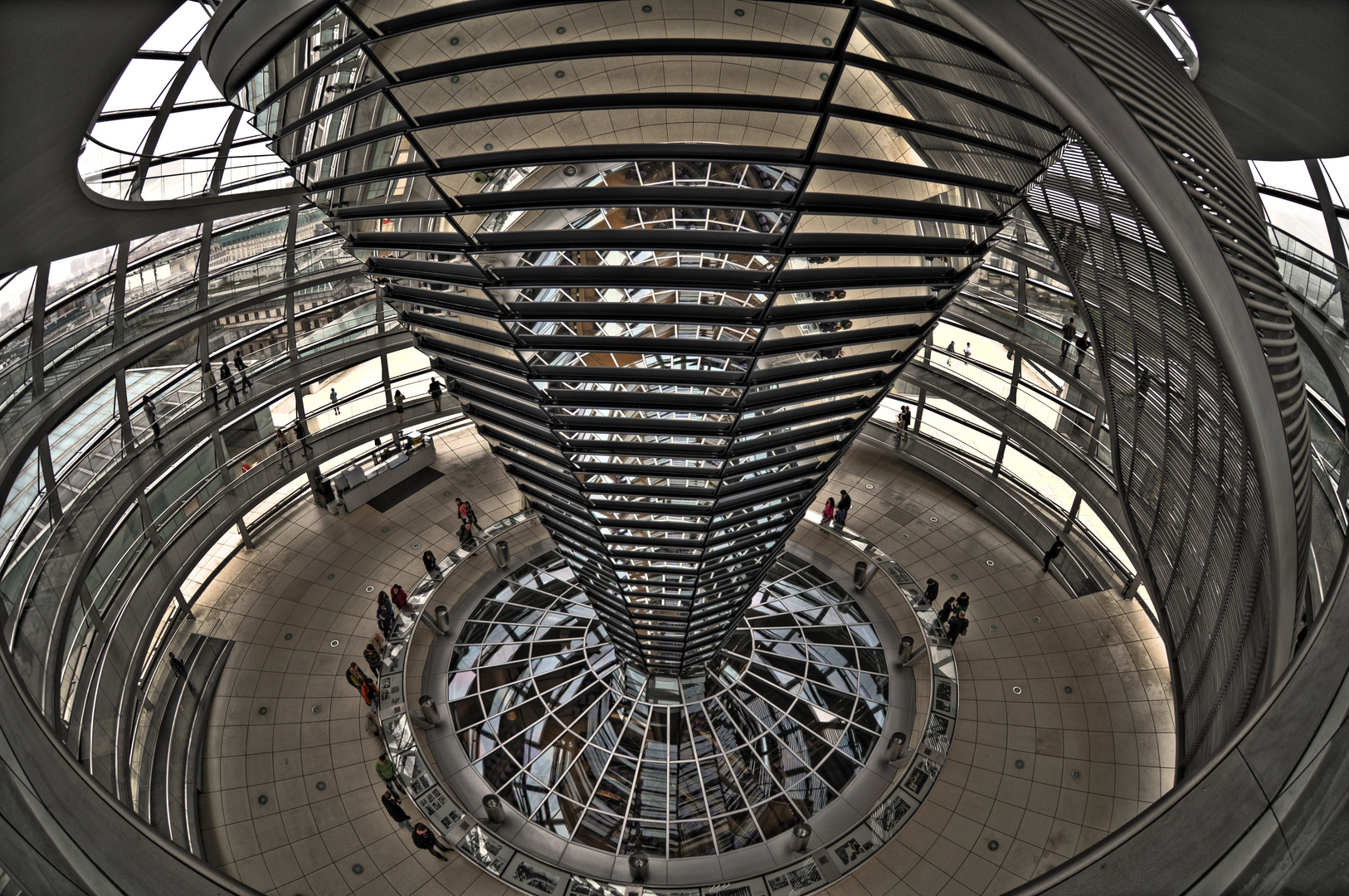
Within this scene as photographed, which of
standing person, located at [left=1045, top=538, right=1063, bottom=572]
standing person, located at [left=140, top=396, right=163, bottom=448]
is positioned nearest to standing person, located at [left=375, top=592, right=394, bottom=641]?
standing person, located at [left=140, top=396, right=163, bottom=448]

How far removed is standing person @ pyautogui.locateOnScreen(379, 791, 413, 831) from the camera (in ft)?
49.6

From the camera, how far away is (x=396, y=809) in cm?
1513

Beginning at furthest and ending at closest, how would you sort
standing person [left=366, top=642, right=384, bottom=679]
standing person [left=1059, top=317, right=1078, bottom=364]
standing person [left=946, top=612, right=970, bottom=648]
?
1. standing person [left=1059, top=317, right=1078, bottom=364]
2. standing person [left=946, top=612, right=970, bottom=648]
3. standing person [left=366, top=642, right=384, bottom=679]

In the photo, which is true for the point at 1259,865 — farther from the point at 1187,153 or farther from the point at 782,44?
the point at 782,44

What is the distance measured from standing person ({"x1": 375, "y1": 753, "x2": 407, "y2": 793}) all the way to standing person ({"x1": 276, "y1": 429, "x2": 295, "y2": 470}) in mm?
9120

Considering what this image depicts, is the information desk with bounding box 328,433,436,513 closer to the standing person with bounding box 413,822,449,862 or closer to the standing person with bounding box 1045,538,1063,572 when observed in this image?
the standing person with bounding box 413,822,449,862

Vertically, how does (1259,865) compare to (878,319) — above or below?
below

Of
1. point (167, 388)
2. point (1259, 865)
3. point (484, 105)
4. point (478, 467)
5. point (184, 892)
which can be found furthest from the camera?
point (478, 467)

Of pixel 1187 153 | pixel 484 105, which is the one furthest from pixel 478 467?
pixel 1187 153

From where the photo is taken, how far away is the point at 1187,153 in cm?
691

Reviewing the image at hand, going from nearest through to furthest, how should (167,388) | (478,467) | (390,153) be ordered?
(390,153)
(167,388)
(478,467)

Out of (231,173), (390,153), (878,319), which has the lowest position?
(878,319)

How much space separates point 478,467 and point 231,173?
11.4 metres

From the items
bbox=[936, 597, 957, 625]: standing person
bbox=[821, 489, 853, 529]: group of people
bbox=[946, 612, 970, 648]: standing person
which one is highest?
bbox=[821, 489, 853, 529]: group of people
